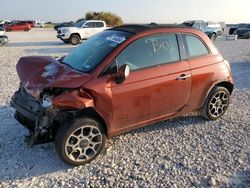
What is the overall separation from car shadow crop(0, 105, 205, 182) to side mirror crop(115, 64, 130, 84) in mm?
1132

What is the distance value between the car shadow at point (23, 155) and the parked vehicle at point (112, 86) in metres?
0.31

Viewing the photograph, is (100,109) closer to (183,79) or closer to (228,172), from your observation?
(183,79)

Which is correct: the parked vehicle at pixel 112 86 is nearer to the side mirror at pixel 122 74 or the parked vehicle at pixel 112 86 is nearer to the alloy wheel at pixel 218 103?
the side mirror at pixel 122 74

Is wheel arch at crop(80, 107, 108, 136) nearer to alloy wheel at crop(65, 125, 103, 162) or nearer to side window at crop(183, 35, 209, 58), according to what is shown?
alloy wheel at crop(65, 125, 103, 162)

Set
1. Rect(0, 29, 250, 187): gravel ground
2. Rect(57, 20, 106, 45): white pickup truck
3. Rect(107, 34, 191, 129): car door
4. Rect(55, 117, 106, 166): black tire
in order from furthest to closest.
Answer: Rect(57, 20, 106, 45): white pickup truck, Rect(107, 34, 191, 129): car door, Rect(55, 117, 106, 166): black tire, Rect(0, 29, 250, 187): gravel ground

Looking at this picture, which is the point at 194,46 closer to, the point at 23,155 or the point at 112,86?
the point at 112,86

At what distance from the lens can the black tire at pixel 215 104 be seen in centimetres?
541

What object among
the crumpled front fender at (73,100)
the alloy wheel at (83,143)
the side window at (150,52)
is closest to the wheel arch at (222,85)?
the side window at (150,52)

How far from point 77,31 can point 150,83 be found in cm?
1805

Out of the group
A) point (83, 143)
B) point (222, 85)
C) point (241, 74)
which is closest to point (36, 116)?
point (83, 143)

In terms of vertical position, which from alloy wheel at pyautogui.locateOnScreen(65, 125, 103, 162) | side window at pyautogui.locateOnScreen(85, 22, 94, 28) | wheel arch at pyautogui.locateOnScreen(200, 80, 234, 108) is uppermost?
wheel arch at pyautogui.locateOnScreen(200, 80, 234, 108)

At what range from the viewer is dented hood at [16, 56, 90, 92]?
3969 millimetres

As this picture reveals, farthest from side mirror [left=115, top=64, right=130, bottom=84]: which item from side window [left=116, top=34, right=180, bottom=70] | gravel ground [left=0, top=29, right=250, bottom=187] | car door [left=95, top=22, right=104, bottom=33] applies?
car door [left=95, top=22, right=104, bottom=33]

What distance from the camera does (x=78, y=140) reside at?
13.3 feet
